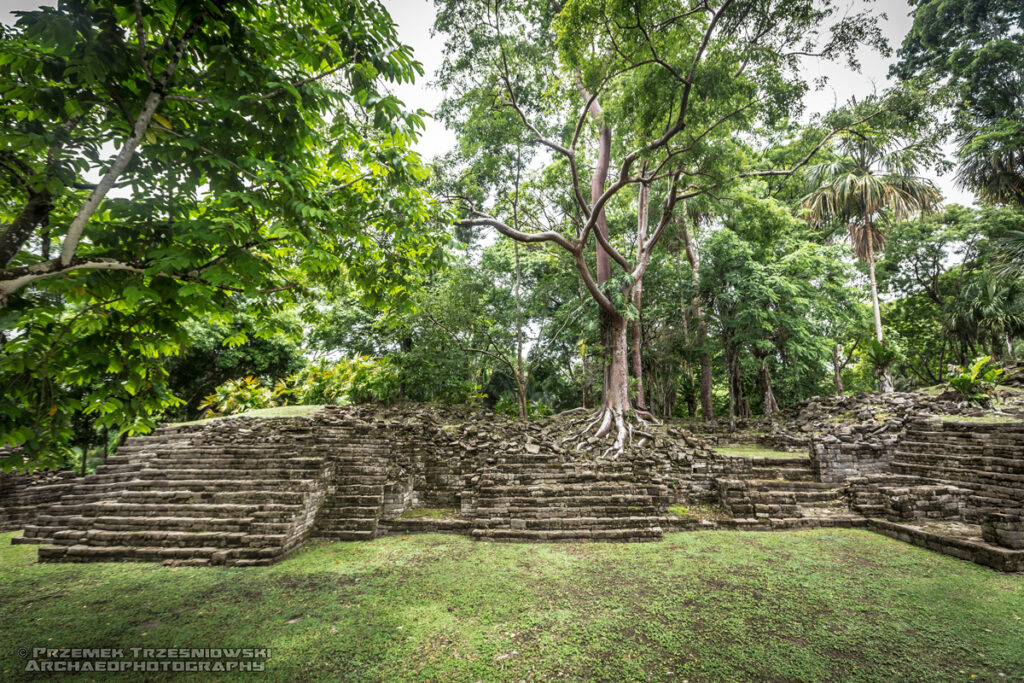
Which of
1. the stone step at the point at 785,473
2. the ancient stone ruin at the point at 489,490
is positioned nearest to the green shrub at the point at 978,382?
the ancient stone ruin at the point at 489,490

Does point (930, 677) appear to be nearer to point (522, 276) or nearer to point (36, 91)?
point (36, 91)

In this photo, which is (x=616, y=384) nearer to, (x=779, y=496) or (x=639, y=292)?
(x=639, y=292)

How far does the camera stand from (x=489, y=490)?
7.13 metres

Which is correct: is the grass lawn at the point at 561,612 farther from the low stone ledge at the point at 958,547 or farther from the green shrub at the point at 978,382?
the green shrub at the point at 978,382

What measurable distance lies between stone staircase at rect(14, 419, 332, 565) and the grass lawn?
1.08ft

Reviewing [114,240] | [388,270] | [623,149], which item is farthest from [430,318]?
[114,240]

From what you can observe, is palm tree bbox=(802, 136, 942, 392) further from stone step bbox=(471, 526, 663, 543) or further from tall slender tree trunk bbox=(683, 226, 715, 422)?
stone step bbox=(471, 526, 663, 543)

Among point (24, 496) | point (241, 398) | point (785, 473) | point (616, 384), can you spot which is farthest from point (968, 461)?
point (241, 398)

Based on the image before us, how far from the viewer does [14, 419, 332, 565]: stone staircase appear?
18.5ft

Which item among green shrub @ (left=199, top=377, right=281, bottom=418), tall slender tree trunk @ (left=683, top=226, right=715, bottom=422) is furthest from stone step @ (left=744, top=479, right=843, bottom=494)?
green shrub @ (left=199, top=377, right=281, bottom=418)

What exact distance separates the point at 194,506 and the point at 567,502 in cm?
576

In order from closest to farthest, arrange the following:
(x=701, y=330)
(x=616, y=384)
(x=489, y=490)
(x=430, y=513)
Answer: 1. (x=489, y=490)
2. (x=430, y=513)
3. (x=616, y=384)
4. (x=701, y=330)

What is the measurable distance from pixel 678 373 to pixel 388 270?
1661 centimetres

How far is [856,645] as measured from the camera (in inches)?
131
